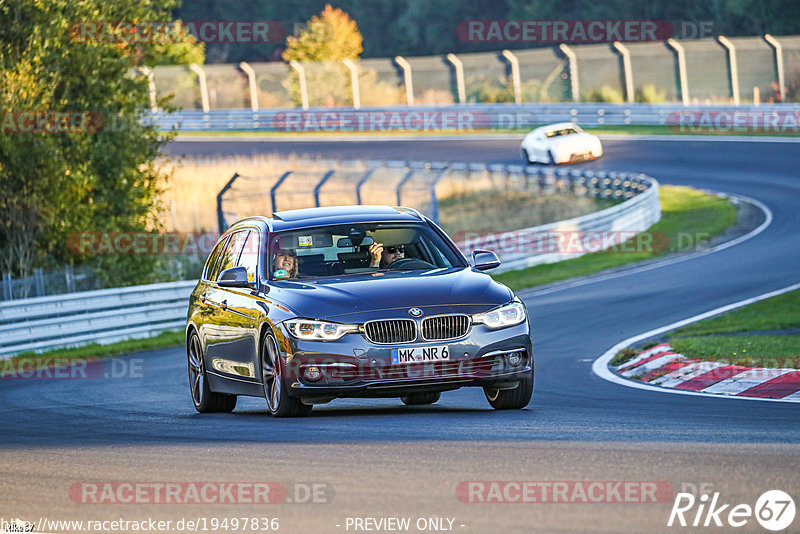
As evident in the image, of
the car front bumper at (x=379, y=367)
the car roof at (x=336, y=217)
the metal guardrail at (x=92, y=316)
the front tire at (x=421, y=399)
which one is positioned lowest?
the metal guardrail at (x=92, y=316)

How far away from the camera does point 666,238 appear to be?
1179 inches

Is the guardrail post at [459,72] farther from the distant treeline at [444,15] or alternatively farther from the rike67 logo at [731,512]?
the rike67 logo at [731,512]

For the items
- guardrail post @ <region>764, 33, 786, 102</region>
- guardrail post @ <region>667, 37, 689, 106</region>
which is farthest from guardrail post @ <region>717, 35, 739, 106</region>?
guardrail post @ <region>667, 37, 689, 106</region>

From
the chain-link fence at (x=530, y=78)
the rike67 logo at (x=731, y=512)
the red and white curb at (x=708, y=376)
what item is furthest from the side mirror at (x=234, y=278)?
the chain-link fence at (x=530, y=78)

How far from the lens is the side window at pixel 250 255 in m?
11.1

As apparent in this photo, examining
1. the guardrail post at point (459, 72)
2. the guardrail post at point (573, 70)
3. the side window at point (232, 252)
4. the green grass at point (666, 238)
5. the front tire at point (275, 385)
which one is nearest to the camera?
the front tire at point (275, 385)

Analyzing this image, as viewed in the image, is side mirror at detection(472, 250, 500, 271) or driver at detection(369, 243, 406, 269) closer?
side mirror at detection(472, 250, 500, 271)

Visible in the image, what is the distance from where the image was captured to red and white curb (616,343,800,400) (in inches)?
455

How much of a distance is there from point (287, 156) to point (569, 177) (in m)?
14.3

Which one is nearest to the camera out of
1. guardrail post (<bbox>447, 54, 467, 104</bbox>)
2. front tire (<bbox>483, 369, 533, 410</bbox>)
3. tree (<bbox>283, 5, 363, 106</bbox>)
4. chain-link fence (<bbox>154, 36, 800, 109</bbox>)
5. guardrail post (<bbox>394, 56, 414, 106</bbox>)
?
front tire (<bbox>483, 369, 533, 410</bbox>)

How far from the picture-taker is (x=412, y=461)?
759 centimetres

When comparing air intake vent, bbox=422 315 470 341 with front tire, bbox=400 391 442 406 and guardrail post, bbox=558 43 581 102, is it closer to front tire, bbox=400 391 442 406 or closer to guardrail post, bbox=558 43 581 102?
front tire, bbox=400 391 442 406

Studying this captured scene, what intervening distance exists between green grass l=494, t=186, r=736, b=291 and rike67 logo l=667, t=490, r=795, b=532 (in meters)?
19.2

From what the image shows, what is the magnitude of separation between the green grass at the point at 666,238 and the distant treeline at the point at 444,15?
34115 mm
